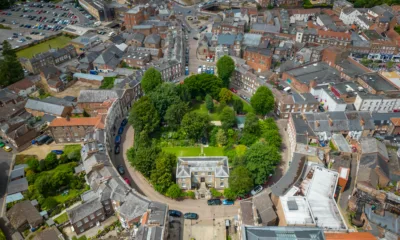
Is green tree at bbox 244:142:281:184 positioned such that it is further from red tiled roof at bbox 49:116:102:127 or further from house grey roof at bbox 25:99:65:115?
house grey roof at bbox 25:99:65:115

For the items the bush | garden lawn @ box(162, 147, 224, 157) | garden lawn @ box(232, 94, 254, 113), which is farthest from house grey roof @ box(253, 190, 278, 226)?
garden lawn @ box(232, 94, 254, 113)

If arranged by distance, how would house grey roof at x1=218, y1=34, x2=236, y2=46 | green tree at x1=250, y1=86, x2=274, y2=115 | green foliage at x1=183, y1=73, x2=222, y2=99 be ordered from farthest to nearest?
house grey roof at x1=218, y1=34, x2=236, y2=46
green foliage at x1=183, y1=73, x2=222, y2=99
green tree at x1=250, y1=86, x2=274, y2=115

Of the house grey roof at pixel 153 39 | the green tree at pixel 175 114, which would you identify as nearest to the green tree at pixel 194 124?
the green tree at pixel 175 114

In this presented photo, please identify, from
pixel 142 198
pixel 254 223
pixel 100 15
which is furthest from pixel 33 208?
pixel 100 15

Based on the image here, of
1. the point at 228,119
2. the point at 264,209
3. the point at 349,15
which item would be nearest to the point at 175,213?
the point at 264,209

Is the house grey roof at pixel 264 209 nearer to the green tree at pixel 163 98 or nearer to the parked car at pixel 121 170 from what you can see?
the parked car at pixel 121 170

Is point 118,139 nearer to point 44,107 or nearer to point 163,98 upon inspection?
point 163,98

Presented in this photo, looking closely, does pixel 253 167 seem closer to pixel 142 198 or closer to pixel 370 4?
pixel 142 198
